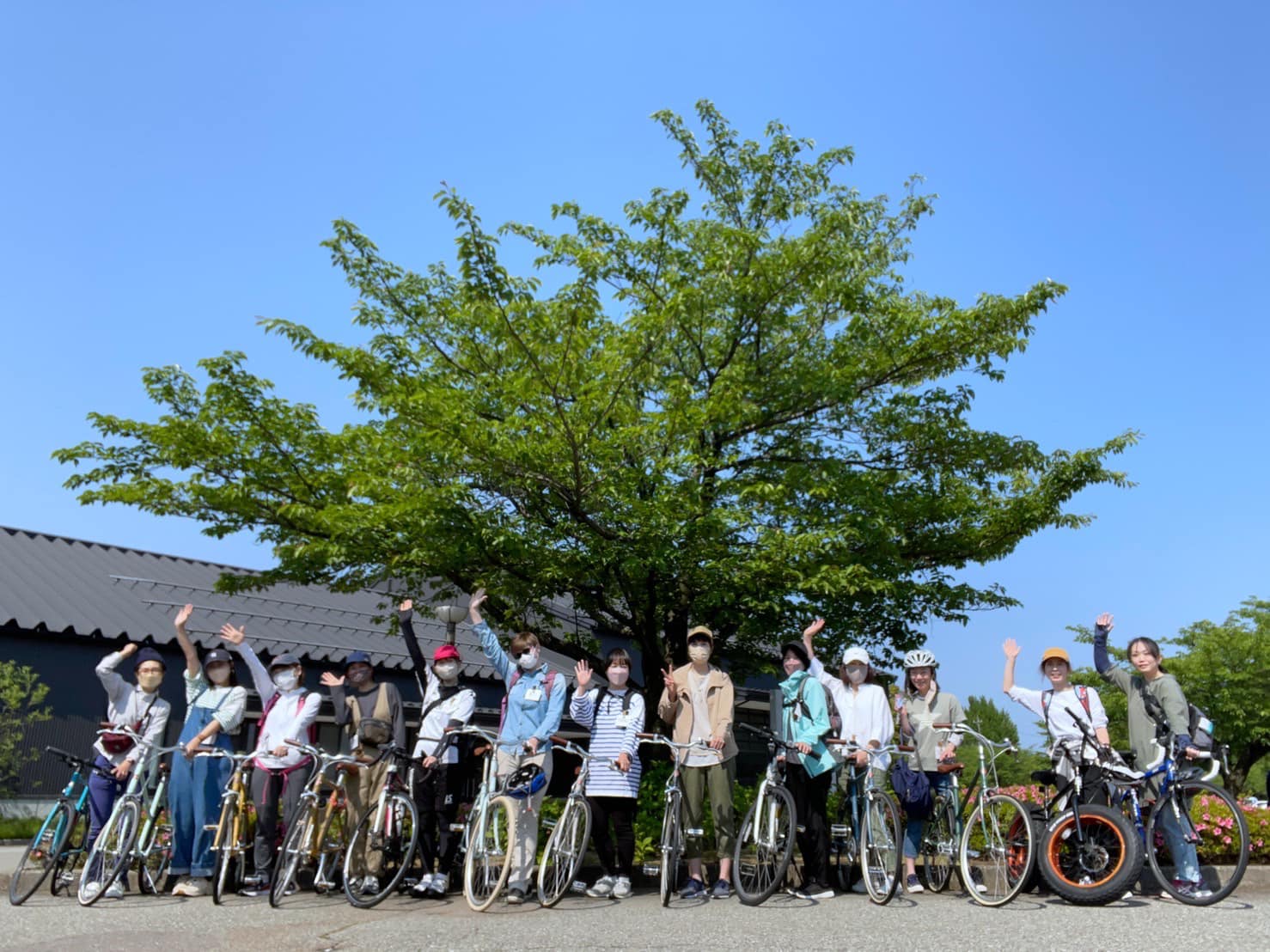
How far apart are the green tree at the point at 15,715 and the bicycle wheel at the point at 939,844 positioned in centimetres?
1360

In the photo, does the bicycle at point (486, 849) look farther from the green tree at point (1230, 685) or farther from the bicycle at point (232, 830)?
the green tree at point (1230, 685)

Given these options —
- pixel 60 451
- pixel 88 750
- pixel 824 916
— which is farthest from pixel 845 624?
pixel 88 750

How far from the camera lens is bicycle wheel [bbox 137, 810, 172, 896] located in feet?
25.2

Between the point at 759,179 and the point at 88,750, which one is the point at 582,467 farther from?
the point at 88,750

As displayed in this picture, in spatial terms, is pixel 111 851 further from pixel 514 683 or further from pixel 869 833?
pixel 869 833

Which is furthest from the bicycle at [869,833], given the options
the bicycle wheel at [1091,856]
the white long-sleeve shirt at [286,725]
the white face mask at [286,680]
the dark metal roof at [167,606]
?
the dark metal roof at [167,606]

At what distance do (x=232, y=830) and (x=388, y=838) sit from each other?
3.71 ft

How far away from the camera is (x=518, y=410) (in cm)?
1031

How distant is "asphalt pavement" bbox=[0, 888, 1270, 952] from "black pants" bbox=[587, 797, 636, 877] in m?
0.29

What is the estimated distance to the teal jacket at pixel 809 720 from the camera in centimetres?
773

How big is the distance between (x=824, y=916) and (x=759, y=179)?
8.51 meters

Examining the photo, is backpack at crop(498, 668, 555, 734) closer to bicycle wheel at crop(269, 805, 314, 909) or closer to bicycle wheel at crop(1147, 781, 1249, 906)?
bicycle wheel at crop(269, 805, 314, 909)

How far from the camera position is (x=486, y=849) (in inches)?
276

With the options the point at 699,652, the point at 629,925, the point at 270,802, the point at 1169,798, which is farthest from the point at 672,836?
the point at 1169,798
